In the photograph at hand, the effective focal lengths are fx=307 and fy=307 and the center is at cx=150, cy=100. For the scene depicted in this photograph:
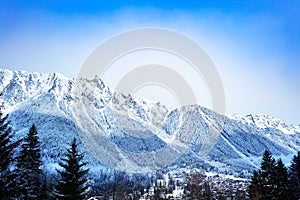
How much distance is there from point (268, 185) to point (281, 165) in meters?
3.80

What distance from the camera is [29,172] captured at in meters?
27.5

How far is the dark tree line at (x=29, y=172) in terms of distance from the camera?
18.6 metres

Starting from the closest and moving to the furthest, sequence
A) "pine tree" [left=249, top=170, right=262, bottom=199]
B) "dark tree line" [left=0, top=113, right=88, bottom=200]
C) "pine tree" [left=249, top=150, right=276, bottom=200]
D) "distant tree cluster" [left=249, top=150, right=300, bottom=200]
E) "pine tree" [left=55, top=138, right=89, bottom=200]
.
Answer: "dark tree line" [left=0, top=113, right=88, bottom=200] → "pine tree" [left=55, top=138, right=89, bottom=200] → "pine tree" [left=249, top=170, right=262, bottom=199] → "distant tree cluster" [left=249, top=150, right=300, bottom=200] → "pine tree" [left=249, top=150, right=276, bottom=200]

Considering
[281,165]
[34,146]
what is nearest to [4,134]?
[34,146]

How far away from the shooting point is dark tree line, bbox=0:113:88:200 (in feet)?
60.9

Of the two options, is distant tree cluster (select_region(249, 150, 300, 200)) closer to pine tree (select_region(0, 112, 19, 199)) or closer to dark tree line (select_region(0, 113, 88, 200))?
dark tree line (select_region(0, 113, 88, 200))

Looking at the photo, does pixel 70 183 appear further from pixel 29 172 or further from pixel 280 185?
pixel 280 185

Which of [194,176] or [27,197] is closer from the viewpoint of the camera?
[27,197]

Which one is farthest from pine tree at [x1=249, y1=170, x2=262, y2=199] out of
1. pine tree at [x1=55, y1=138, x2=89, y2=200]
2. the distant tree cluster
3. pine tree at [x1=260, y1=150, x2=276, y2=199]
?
pine tree at [x1=55, y1=138, x2=89, y2=200]

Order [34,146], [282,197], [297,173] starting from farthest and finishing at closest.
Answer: [297,173] → [282,197] → [34,146]

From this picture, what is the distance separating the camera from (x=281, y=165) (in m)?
44.2

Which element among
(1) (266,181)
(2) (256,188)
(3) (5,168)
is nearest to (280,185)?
(1) (266,181)

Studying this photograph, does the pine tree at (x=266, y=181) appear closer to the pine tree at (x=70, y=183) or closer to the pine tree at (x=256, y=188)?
the pine tree at (x=256, y=188)

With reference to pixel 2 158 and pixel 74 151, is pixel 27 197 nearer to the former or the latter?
pixel 74 151
